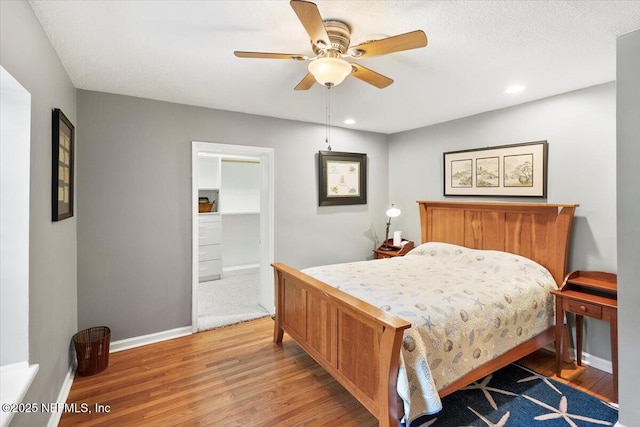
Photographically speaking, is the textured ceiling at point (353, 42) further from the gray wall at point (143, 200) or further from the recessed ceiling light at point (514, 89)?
the gray wall at point (143, 200)

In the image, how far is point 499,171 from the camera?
11.4 ft

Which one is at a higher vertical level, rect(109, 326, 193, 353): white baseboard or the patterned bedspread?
the patterned bedspread

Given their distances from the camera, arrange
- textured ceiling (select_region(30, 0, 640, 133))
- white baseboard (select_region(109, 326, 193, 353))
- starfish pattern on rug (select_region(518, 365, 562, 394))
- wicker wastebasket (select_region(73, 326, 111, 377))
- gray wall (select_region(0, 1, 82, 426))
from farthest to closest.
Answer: white baseboard (select_region(109, 326, 193, 353)) < wicker wastebasket (select_region(73, 326, 111, 377)) < starfish pattern on rug (select_region(518, 365, 562, 394)) < textured ceiling (select_region(30, 0, 640, 133)) < gray wall (select_region(0, 1, 82, 426))

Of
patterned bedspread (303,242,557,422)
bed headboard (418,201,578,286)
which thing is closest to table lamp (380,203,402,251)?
bed headboard (418,201,578,286)

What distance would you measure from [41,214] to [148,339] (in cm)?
185

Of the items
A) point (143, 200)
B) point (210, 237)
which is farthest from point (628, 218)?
point (210, 237)

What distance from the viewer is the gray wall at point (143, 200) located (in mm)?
2902

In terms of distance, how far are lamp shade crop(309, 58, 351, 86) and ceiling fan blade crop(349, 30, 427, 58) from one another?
0.10 metres

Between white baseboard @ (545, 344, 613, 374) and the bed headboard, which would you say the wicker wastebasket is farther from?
white baseboard @ (545, 344, 613, 374)

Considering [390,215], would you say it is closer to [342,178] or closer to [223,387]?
[342,178]

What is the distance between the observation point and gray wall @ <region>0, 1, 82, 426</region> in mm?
1466

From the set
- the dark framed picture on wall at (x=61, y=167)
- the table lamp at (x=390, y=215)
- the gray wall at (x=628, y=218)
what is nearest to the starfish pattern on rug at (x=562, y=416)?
the gray wall at (x=628, y=218)

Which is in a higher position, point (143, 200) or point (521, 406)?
point (143, 200)

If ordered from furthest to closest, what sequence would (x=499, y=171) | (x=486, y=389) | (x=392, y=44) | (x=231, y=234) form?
(x=231, y=234) → (x=499, y=171) → (x=486, y=389) → (x=392, y=44)
